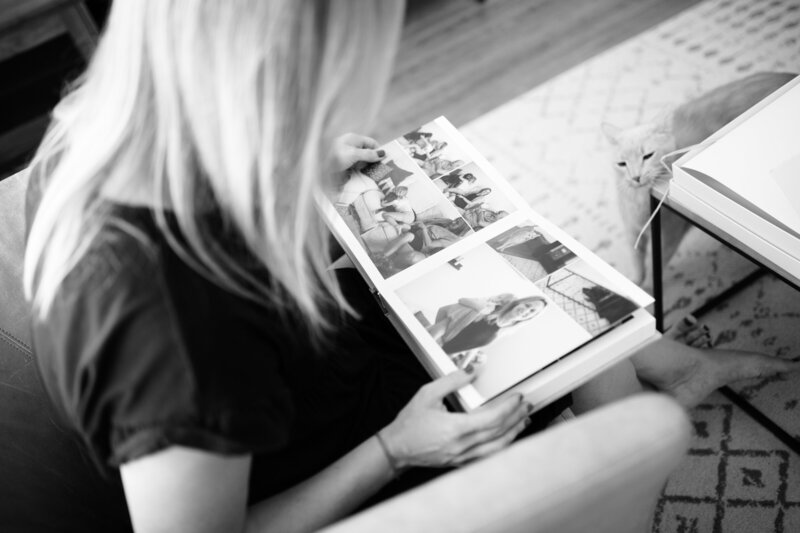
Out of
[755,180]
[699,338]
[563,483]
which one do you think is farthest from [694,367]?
[563,483]

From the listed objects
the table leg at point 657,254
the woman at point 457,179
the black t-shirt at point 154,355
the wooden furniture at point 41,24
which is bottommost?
the table leg at point 657,254

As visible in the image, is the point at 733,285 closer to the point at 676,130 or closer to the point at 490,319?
the point at 676,130

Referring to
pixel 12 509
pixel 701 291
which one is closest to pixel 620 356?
pixel 12 509

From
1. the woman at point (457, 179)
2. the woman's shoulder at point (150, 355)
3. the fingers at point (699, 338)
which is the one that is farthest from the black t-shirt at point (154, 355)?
the fingers at point (699, 338)

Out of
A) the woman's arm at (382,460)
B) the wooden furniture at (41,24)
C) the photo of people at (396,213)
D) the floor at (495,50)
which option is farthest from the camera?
the floor at (495,50)

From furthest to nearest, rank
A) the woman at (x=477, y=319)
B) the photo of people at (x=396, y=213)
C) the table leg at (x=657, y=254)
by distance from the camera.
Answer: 1. the table leg at (x=657, y=254)
2. the photo of people at (x=396, y=213)
3. the woman at (x=477, y=319)

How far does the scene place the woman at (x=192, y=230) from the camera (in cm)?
50

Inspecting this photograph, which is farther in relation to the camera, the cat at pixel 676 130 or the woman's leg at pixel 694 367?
the cat at pixel 676 130

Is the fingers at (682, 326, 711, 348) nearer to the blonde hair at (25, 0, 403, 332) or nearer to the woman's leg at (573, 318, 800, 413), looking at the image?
the woman's leg at (573, 318, 800, 413)

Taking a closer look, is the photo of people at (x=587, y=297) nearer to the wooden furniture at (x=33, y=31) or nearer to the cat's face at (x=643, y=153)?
the cat's face at (x=643, y=153)

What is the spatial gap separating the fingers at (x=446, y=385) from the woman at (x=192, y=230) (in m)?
0.15

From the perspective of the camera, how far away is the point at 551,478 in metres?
0.47

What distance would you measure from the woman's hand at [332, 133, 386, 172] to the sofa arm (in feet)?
1.74

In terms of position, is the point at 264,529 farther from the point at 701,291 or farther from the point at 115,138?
the point at 701,291
